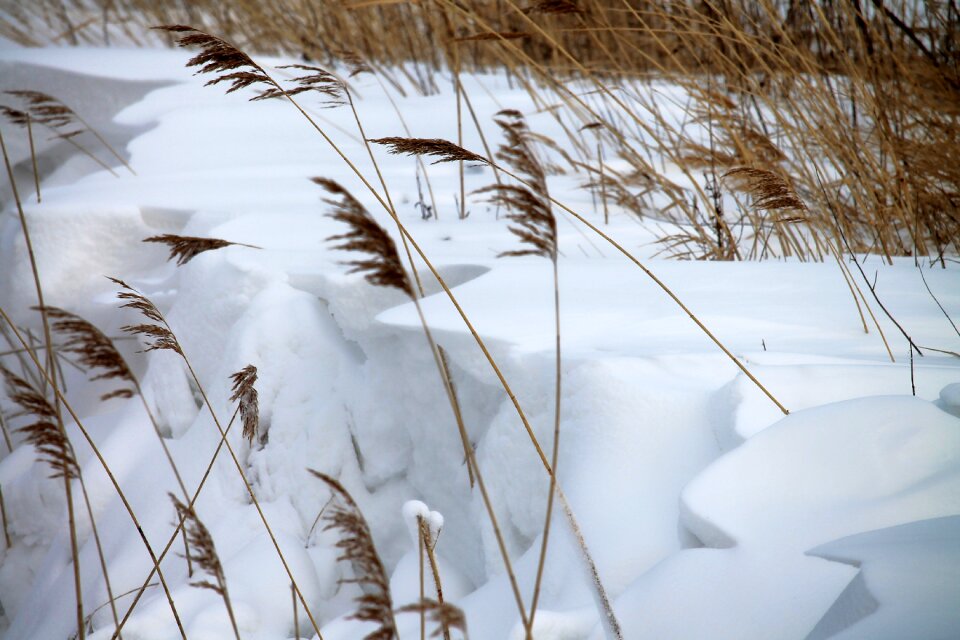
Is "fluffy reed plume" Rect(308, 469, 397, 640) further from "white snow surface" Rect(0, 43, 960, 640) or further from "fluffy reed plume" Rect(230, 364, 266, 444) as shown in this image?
"fluffy reed plume" Rect(230, 364, 266, 444)

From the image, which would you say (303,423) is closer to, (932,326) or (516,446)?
(516,446)

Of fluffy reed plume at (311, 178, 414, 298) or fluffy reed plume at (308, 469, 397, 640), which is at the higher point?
fluffy reed plume at (311, 178, 414, 298)

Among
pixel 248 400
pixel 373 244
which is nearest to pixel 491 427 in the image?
pixel 248 400

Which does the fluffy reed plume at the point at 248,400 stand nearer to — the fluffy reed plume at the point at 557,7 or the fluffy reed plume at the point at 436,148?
the fluffy reed plume at the point at 436,148

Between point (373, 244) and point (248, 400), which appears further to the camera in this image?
point (248, 400)

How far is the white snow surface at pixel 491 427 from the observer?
0.66m

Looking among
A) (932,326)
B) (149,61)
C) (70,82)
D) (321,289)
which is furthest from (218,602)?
(149,61)

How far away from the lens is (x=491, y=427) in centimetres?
114

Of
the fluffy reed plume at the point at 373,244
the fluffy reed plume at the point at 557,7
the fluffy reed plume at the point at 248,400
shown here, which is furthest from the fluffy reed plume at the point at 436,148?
the fluffy reed plume at the point at 557,7

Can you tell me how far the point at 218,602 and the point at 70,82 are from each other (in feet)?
9.31

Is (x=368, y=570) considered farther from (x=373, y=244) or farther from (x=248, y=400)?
(x=248, y=400)

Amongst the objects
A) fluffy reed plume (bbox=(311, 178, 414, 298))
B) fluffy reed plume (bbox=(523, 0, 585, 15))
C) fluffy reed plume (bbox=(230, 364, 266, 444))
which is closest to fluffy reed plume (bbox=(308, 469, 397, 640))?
fluffy reed plume (bbox=(311, 178, 414, 298))

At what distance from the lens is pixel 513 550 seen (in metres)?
1.07

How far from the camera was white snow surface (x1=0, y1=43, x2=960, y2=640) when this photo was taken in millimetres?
655
